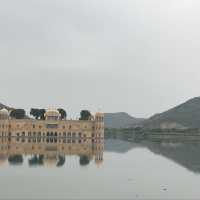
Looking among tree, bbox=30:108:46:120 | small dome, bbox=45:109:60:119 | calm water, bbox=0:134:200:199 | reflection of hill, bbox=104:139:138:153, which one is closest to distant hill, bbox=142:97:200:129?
tree, bbox=30:108:46:120

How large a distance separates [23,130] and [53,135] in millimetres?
5495

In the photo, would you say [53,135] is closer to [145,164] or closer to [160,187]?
[145,164]

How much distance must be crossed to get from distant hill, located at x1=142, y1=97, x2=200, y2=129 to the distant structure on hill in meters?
64.7

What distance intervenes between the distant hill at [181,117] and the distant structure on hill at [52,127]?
6471 cm

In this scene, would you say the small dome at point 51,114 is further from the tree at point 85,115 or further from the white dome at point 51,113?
the tree at point 85,115

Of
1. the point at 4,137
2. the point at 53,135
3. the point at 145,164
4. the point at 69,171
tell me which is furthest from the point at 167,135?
the point at 69,171

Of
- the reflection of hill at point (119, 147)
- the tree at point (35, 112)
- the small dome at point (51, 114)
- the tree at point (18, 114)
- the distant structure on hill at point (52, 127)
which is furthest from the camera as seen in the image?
the tree at point (35, 112)

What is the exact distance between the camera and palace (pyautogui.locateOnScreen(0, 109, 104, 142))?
8688 centimetres

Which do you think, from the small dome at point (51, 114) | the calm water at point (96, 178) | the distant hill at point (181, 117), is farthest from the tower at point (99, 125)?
the distant hill at point (181, 117)

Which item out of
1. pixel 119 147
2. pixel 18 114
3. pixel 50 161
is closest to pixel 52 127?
pixel 18 114

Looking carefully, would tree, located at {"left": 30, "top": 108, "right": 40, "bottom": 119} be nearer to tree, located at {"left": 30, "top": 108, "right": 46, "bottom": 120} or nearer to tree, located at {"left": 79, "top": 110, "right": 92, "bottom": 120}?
tree, located at {"left": 30, "top": 108, "right": 46, "bottom": 120}

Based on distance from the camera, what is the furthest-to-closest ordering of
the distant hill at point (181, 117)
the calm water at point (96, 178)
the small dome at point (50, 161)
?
the distant hill at point (181, 117), the small dome at point (50, 161), the calm water at point (96, 178)

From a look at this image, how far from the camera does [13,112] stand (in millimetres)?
98750

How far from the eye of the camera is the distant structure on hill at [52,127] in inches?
3425
